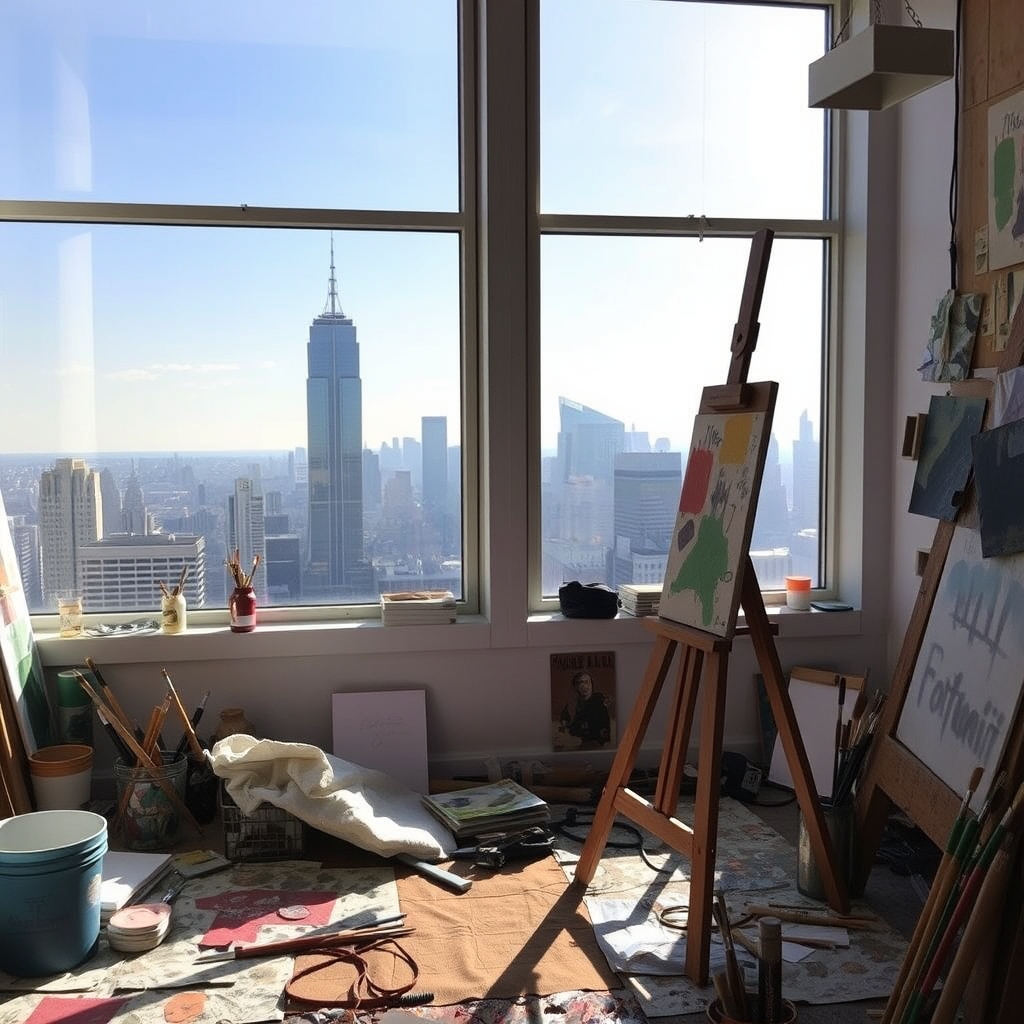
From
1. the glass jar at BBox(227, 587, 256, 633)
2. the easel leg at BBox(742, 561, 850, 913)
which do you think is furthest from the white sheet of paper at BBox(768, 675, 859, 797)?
the glass jar at BBox(227, 587, 256, 633)

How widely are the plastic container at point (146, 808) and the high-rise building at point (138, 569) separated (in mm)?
729

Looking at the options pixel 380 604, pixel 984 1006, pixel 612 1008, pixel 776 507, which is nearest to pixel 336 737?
pixel 380 604

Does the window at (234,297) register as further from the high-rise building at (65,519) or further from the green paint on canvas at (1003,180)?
the green paint on canvas at (1003,180)

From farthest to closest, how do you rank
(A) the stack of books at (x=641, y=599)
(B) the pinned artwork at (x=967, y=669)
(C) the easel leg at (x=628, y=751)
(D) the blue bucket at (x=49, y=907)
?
(A) the stack of books at (x=641, y=599) → (C) the easel leg at (x=628, y=751) → (D) the blue bucket at (x=49, y=907) → (B) the pinned artwork at (x=967, y=669)

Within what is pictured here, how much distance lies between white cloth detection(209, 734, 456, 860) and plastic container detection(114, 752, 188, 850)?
0.61 feet

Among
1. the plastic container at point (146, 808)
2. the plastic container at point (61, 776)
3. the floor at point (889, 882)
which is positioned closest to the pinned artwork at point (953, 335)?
the floor at point (889, 882)

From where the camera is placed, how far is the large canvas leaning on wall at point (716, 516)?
279 centimetres

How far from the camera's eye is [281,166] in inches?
153

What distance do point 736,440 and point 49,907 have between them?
2.08m

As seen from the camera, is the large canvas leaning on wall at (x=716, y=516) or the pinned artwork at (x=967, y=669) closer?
the pinned artwork at (x=967, y=669)

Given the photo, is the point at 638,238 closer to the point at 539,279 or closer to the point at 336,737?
the point at 539,279

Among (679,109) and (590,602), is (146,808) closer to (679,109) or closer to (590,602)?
(590,602)

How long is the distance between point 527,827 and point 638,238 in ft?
7.26

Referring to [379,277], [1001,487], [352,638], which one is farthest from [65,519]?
[1001,487]
